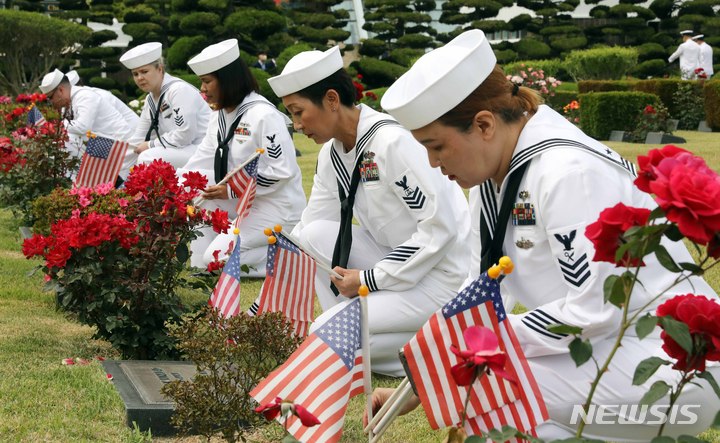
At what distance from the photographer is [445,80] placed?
321 cm

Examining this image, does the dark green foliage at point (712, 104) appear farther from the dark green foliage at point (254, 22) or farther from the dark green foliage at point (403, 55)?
the dark green foliage at point (403, 55)

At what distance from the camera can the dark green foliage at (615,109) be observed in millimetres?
18094

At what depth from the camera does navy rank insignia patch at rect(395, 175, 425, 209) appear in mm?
4664

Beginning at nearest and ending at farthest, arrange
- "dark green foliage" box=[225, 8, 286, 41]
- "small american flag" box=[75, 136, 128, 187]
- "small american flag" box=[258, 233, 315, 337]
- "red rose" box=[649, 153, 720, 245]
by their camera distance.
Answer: "red rose" box=[649, 153, 720, 245] < "small american flag" box=[258, 233, 315, 337] < "small american flag" box=[75, 136, 128, 187] < "dark green foliage" box=[225, 8, 286, 41]

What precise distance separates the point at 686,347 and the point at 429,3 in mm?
39783

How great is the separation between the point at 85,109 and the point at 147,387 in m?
8.05

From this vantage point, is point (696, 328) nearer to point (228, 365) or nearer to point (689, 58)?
point (228, 365)

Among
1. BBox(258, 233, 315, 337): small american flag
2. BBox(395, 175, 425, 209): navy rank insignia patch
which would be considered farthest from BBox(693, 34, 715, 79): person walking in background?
BBox(258, 233, 315, 337): small american flag

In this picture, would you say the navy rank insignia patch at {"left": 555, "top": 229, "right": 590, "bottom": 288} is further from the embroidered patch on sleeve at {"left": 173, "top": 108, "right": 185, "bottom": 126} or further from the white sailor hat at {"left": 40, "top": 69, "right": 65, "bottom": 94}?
the white sailor hat at {"left": 40, "top": 69, "right": 65, "bottom": 94}

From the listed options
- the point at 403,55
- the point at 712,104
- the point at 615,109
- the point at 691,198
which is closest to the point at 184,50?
the point at 403,55

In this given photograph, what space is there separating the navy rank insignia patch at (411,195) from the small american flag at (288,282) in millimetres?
529

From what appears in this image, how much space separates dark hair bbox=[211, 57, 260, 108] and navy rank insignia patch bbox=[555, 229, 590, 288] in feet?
16.0

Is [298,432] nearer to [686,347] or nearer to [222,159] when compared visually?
[686,347]

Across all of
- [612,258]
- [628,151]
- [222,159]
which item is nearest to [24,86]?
[628,151]
